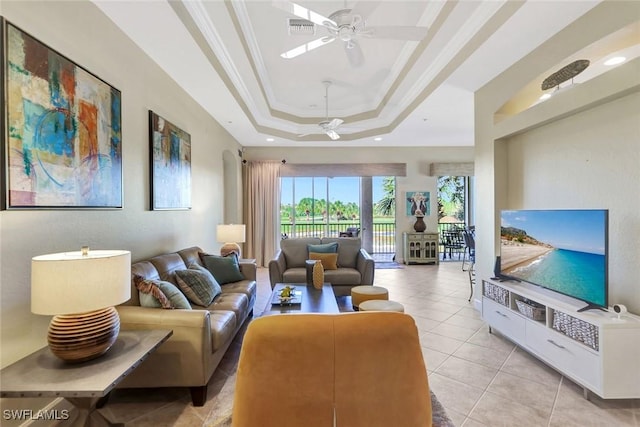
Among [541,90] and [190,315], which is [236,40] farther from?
[541,90]

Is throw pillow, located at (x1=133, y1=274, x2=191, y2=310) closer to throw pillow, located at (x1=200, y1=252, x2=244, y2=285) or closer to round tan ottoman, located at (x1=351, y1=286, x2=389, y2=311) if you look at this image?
throw pillow, located at (x1=200, y1=252, x2=244, y2=285)

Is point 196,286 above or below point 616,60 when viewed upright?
below

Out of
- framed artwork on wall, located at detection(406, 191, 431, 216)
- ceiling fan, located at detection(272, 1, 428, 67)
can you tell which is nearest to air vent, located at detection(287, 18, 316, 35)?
ceiling fan, located at detection(272, 1, 428, 67)

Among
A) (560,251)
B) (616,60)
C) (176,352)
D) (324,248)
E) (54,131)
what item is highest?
(616,60)

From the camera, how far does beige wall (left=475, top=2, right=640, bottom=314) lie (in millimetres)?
2164

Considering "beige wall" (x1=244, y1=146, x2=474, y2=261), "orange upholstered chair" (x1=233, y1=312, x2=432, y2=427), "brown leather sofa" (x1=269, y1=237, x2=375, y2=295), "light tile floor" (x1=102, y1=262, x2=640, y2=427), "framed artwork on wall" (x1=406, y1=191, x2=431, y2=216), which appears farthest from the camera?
"framed artwork on wall" (x1=406, y1=191, x2=431, y2=216)

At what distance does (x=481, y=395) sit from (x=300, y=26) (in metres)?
3.03

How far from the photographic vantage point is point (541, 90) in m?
3.05

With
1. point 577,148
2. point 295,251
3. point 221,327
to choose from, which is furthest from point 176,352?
point 577,148

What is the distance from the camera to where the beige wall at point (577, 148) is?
7.10 ft

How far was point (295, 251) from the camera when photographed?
454 centimetres

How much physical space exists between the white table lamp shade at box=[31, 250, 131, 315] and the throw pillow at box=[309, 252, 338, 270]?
2960 mm

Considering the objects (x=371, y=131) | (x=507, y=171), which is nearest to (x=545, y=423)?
(x=507, y=171)

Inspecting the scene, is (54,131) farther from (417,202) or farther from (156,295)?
(417,202)
